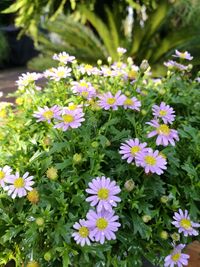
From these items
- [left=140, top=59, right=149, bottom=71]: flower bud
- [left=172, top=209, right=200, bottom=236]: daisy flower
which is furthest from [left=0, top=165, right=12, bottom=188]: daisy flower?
[left=140, top=59, right=149, bottom=71]: flower bud

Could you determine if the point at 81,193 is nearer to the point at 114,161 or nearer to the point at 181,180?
the point at 114,161

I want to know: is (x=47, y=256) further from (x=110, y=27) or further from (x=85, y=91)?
(x=110, y=27)

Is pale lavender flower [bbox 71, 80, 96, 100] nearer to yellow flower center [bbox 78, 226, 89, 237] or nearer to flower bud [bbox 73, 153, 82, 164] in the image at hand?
flower bud [bbox 73, 153, 82, 164]

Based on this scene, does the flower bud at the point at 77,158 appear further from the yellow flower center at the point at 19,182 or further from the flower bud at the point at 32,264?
the flower bud at the point at 32,264

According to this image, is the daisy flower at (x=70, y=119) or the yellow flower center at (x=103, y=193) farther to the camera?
the daisy flower at (x=70, y=119)

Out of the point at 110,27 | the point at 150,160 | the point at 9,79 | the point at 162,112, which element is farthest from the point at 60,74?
the point at 9,79

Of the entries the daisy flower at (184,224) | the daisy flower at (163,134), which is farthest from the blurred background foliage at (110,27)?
the daisy flower at (184,224)
